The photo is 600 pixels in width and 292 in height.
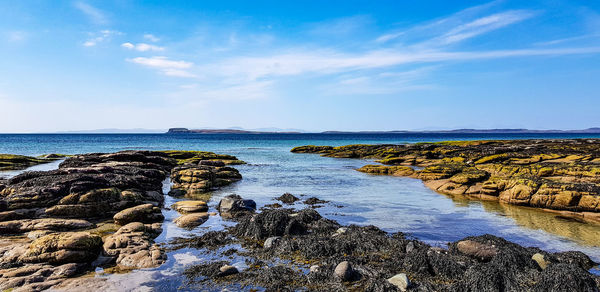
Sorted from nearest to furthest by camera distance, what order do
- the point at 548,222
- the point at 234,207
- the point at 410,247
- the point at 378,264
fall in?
the point at 378,264 < the point at 410,247 < the point at 548,222 < the point at 234,207

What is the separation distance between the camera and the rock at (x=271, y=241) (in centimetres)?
966

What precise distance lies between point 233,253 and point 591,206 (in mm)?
14652

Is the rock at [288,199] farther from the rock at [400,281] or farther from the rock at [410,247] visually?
the rock at [400,281]

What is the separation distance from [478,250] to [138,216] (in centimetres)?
1164

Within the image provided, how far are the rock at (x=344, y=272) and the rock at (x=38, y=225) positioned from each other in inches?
369

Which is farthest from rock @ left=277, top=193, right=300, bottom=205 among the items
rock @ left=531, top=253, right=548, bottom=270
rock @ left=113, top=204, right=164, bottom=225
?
rock @ left=531, top=253, right=548, bottom=270

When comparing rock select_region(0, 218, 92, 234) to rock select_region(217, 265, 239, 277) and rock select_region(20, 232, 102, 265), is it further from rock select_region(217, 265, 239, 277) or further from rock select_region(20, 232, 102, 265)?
rock select_region(217, 265, 239, 277)

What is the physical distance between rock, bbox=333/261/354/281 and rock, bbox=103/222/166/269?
4514 mm

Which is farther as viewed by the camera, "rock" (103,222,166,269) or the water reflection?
the water reflection

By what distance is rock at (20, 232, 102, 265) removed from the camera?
25.6ft

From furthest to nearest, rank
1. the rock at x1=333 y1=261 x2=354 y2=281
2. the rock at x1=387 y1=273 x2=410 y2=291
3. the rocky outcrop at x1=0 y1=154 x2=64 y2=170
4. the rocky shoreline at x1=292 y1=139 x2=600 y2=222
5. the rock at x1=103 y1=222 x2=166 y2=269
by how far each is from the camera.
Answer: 1. the rocky outcrop at x1=0 y1=154 x2=64 y2=170
2. the rocky shoreline at x1=292 y1=139 x2=600 y2=222
3. the rock at x1=103 y1=222 x2=166 y2=269
4. the rock at x1=333 y1=261 x2=354 y2=281
5. the rock at x1=387 y1=273 x2=410 y2=291

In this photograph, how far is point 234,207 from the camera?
552 inches

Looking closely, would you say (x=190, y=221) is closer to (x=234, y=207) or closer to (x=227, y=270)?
(x=234, y=207)

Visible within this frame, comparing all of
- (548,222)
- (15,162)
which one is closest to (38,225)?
(548,222)
